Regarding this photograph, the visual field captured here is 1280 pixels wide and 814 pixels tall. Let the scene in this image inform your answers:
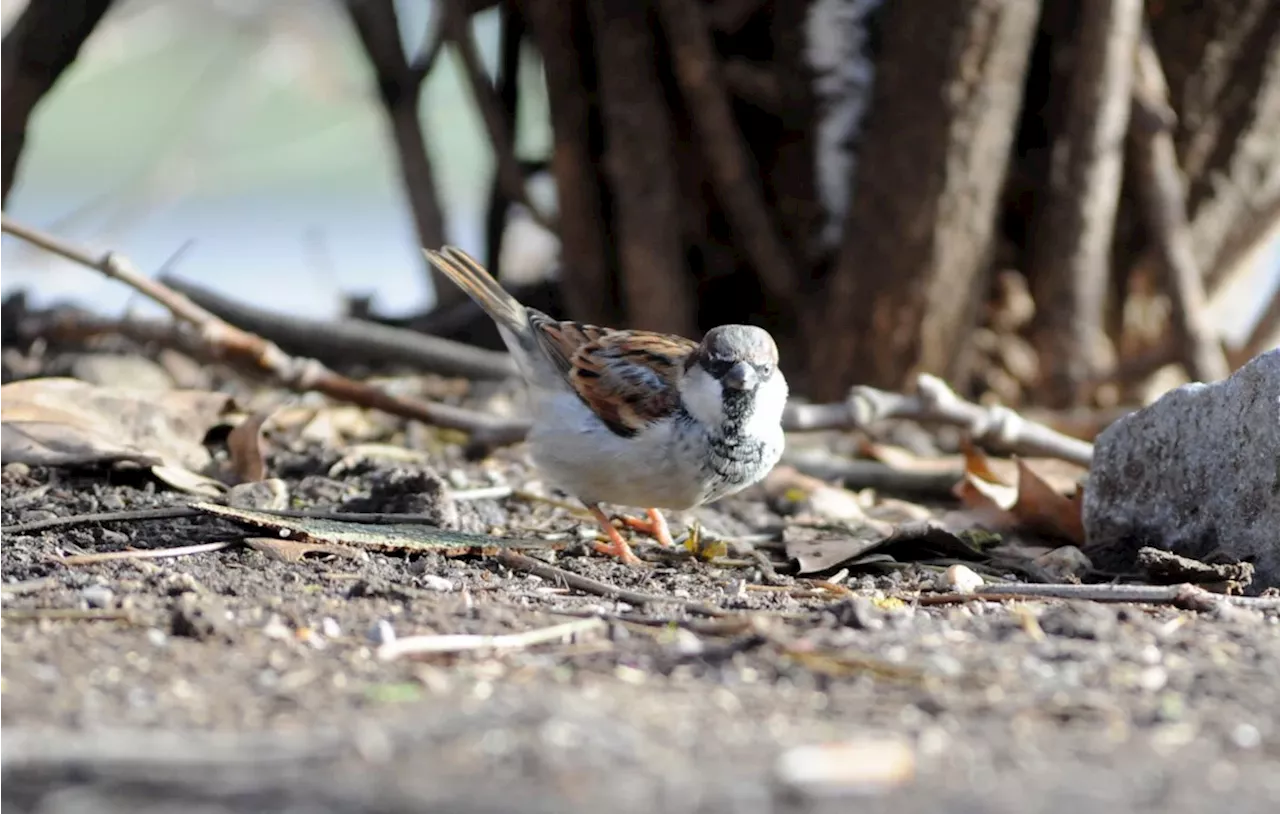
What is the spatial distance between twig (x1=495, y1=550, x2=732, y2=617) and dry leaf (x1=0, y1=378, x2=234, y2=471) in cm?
118

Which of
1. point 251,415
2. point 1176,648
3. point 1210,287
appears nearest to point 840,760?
point 1176,648

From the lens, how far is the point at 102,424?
15.0ft

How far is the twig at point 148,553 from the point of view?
344 centimetres

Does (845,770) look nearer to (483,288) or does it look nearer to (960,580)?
(960,580)

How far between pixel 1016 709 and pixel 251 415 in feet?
10.4

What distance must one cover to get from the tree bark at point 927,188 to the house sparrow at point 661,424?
1717 millimetres

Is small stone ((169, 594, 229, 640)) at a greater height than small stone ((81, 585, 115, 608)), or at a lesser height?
lesser

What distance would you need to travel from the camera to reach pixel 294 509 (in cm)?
416

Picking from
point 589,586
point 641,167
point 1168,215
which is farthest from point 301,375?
point 1168,215

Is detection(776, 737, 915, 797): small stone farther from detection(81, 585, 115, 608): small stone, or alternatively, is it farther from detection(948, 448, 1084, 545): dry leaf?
detection(948, 448, 1084, 545): dry leaf

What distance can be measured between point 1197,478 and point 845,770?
91.7 inches

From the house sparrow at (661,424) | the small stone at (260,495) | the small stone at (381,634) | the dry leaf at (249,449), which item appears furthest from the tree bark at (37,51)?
the small stone at (381,634)

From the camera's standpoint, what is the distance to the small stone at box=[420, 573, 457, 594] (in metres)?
3.42

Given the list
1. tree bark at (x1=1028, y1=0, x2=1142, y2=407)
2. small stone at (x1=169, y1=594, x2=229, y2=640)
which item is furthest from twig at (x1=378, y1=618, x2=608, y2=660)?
tree bark at (x1=1028, y1=0, x2=1142, y2=407)
